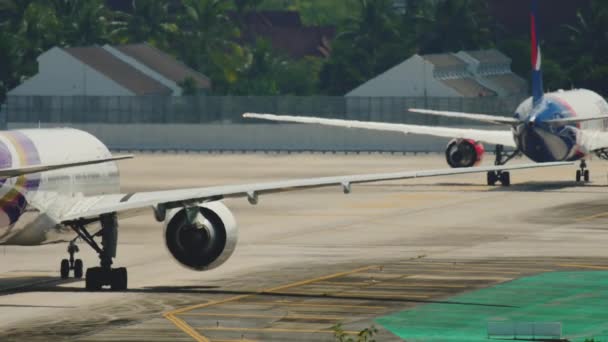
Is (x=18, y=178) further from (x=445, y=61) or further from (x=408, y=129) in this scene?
(x=445, y=61)

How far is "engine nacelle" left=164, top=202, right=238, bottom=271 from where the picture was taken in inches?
1684

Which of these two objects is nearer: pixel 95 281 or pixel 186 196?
pixel 186 196

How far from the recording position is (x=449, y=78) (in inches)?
6481

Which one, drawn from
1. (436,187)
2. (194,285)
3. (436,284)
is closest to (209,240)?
(194,285)

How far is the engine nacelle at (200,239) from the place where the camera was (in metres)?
42.8

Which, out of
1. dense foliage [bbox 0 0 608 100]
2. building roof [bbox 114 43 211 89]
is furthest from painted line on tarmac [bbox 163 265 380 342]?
building roof [bbox 114 43 211 89]

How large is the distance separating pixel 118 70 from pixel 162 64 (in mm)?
8578

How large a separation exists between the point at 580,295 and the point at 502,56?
13697 cm

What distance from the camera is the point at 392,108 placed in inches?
5330

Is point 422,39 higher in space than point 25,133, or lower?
higher

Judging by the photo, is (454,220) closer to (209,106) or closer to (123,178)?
(123,178)

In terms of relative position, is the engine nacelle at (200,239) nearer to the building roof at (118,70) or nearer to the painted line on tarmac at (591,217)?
the painted line on tarmac at (591,217)

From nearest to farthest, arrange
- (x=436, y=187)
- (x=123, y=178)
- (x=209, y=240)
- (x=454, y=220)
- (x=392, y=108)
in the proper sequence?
(x=209, y=240), (x=454, y=220), (x=436, y=187), (x=123, y=178), (x=392, y=108)

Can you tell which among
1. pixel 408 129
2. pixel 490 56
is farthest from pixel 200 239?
pixel 490 56
